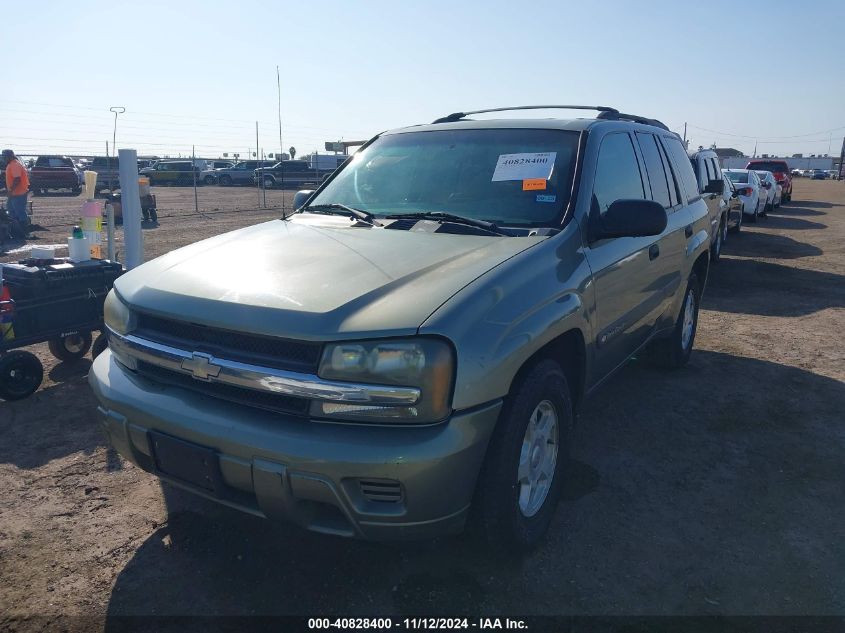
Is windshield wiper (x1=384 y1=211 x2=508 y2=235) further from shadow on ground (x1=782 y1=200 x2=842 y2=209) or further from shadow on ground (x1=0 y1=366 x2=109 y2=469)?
shadow on ground (x1=782 y1=200 x2=842 y2=209)

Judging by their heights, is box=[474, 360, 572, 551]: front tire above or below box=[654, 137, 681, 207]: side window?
below

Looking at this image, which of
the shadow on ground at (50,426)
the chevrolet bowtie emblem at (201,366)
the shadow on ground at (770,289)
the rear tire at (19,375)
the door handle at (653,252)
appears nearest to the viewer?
the chevrolet bowtie emblem at (201,366)

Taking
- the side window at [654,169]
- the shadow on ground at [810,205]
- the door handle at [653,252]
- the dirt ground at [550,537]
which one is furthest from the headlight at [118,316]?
the shadow on ground at [810,205]

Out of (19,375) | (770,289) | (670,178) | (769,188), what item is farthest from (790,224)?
(19,375)

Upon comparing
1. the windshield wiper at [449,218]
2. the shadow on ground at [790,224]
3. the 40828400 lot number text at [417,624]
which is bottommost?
the 40828400 lot number text at [417,624]

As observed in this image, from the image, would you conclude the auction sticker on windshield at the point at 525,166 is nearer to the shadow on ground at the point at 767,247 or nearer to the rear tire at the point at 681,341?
the rear tire at the point at 681,341

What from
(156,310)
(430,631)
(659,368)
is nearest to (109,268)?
(156,310)

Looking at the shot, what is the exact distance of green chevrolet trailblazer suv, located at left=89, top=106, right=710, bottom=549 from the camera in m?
2.33

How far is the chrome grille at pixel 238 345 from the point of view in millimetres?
2416

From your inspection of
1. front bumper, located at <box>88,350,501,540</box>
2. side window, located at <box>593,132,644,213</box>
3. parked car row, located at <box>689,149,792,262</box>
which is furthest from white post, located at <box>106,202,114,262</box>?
parked car row, located at <box>689,149,792,262</box>

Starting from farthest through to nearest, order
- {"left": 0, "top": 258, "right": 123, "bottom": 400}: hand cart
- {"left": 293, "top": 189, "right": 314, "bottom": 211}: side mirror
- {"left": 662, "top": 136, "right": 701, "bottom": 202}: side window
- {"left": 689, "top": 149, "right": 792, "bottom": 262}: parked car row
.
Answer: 1. {"left": 689, "top": 149, "right": 792, "bottom": 262}: parked car row
2. {"left": 662, "top": 136, "right": 701, "bottom": 202}: side window
3. {"left": 0, "top": 258, "right": 123, "bottom": 400}: hand cart
4. {"left": 293, "top": 189, "right": 314, "bottom": 211}: side mirror

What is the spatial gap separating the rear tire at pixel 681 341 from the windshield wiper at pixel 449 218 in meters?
2.62

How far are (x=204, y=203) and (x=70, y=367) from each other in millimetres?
22374

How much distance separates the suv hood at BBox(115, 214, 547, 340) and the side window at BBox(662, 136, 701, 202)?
102 inches
